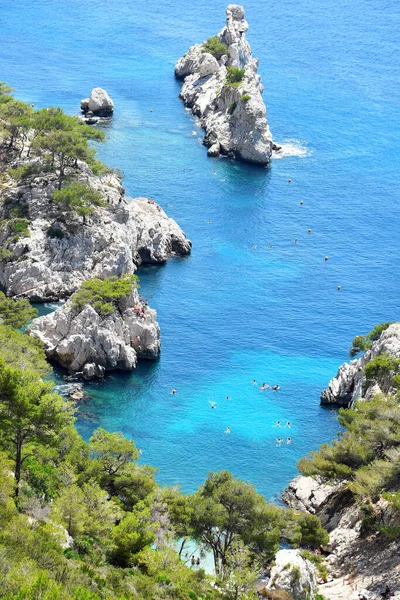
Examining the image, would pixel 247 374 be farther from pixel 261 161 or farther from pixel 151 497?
pixel 261 161

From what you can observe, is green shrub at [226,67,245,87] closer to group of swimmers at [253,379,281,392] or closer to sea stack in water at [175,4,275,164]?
sea stack in water at [175,4,275,164]

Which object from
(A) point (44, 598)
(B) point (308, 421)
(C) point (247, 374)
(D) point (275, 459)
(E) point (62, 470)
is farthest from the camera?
(C) point (247, 374)

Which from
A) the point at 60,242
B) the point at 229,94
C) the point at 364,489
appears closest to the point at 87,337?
the point at 60,242

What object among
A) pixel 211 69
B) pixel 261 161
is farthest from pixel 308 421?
pixel 211 69

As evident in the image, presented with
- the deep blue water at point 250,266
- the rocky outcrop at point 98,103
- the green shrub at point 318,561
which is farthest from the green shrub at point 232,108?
the green shrub at point 318,561

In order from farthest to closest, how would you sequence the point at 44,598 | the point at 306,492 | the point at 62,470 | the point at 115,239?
the point at 115,239
the point at 306,492
the point at 62,470
the point at 44,598

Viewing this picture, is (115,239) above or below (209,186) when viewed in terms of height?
below

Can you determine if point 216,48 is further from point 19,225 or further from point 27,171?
point 19,225
